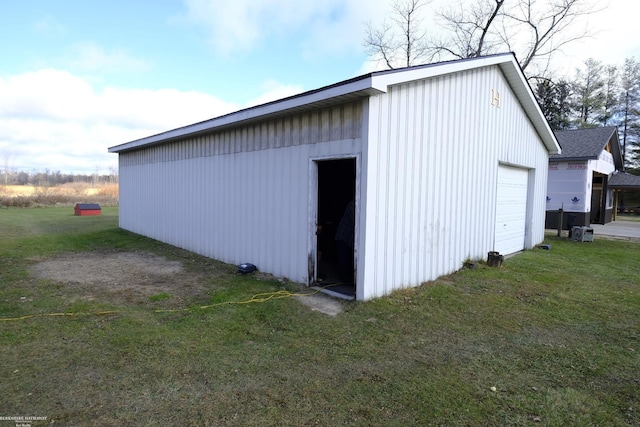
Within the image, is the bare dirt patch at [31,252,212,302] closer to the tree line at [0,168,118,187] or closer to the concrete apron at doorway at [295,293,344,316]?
the concrete apron at doorway at [295,293,344,316]

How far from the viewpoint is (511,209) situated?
350 inches

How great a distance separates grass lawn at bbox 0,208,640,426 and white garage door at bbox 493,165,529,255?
7.93 feet

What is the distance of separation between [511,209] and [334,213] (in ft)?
15.2

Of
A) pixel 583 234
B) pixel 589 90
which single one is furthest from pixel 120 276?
pixel 589 90

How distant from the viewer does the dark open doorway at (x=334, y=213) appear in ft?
20.7

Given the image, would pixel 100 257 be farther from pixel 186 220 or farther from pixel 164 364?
pixel 164 364

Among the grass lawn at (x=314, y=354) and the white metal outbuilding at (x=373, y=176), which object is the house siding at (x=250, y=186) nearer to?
the white metal outbuilding at (x=373, y=176)

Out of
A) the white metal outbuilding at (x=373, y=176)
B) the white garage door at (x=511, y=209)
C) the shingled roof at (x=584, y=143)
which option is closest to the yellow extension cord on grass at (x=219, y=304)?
the white metal outbuilding at (x=373, y=176)

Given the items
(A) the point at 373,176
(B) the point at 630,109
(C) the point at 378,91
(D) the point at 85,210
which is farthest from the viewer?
(B) the point at 630,109

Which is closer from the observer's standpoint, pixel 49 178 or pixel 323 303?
pixel 323 303

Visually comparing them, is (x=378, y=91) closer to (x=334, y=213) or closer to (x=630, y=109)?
(x=334, y=213)

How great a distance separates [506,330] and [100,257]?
8.33 meters

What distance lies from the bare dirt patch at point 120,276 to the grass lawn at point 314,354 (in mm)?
64

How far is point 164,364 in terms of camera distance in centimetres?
312
